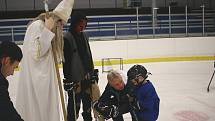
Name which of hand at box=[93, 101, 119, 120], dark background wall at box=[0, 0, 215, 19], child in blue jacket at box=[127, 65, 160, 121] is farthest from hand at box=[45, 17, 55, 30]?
dark background wall at box=[0, 0, 215, 19]

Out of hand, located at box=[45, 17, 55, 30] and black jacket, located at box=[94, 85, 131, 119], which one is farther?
black jacket, located at box=[94, 85, 131, 119]

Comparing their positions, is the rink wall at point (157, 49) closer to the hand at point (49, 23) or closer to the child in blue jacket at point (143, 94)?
the child in blue jacket at point (143, 94)

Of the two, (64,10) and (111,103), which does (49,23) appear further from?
(111,103)

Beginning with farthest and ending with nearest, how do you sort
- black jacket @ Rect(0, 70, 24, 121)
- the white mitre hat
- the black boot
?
the black boot < the white mitre hat < black jacket @ Rect(0, 70, 24, 121)

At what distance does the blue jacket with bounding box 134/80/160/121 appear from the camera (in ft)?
9.57

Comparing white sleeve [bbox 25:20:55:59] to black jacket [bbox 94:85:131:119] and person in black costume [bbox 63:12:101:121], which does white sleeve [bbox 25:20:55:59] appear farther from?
black jacket [bbox 94:85:131:119]

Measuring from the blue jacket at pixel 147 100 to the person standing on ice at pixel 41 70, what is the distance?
26.8 inches

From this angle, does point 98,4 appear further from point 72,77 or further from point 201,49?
point 72,77

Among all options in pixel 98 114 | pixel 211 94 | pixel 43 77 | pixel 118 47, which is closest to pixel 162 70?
pixel 118 47

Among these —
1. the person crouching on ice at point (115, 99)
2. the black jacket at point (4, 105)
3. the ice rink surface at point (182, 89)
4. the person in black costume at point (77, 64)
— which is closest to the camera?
the black jacket at point (4, 105)

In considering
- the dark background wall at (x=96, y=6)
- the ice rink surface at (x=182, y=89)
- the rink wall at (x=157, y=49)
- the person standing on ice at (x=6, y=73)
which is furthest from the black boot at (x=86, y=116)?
the dark background wall at (x=96, y=6)

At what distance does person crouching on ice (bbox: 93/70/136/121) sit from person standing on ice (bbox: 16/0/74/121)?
0.71 meters

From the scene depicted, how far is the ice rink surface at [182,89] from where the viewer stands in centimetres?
464

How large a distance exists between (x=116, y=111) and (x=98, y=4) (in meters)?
9.69
